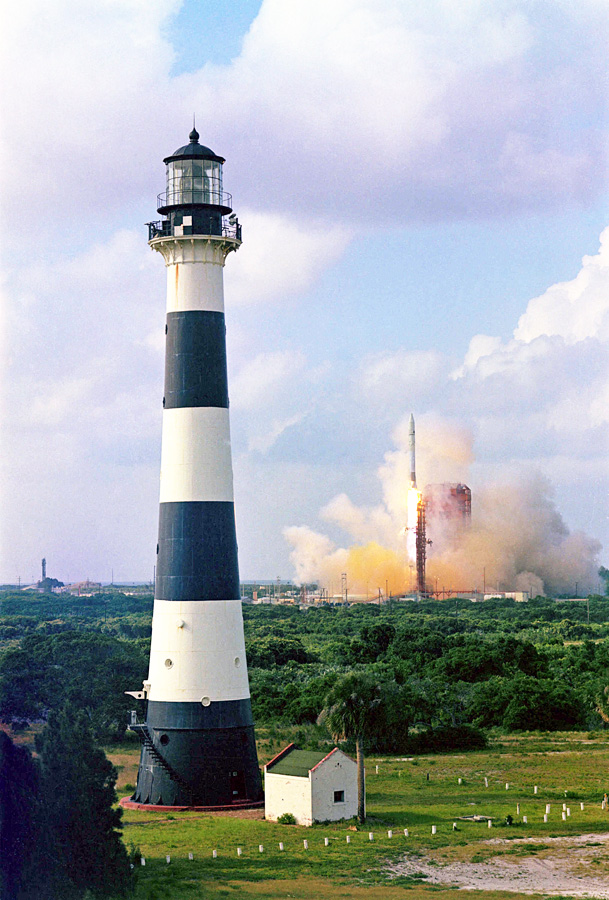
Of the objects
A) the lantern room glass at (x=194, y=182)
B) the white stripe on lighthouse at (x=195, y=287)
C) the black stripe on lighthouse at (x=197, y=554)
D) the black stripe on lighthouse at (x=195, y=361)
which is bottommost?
the black stripe on lighthouse at (x=197, y=554)

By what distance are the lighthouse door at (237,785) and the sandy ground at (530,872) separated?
6.92 metres

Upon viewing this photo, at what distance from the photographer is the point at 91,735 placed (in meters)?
30.0

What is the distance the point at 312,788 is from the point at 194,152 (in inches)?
755

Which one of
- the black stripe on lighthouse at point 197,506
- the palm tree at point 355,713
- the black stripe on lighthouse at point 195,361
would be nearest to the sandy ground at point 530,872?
the palm tree at point 355,713

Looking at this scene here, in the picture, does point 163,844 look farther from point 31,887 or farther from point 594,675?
point 594,675

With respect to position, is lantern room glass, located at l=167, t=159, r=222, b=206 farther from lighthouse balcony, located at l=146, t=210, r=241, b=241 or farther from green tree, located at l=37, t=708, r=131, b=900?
green tree, located at l=37, t=708, r=131, b=900

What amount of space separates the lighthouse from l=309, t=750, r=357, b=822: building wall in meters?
2.37

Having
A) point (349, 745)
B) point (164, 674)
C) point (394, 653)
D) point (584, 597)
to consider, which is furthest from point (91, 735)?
point (584, 597)

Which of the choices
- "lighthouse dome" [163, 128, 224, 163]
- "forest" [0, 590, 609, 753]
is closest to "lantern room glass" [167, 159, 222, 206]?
"lighthouse dome" [163, 128, 224, 163]

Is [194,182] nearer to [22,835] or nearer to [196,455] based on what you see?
[196,455]

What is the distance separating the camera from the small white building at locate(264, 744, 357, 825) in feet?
121

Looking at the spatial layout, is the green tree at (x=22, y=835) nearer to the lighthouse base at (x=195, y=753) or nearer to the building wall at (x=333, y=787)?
the lighthouse base at (x=195, y=753)

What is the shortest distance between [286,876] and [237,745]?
738cm

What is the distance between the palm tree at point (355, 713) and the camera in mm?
37188
